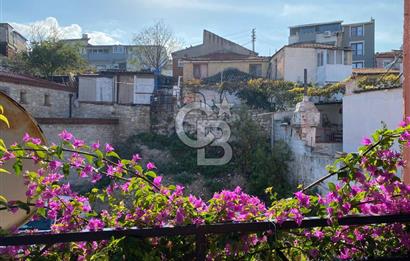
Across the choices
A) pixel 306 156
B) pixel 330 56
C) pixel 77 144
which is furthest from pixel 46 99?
pixel 77 144

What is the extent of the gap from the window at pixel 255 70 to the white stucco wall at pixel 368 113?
15392 mm

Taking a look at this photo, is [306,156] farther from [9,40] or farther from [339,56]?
[9,40]

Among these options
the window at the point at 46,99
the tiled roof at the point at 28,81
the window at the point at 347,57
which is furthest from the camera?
the window at the point at 347,57

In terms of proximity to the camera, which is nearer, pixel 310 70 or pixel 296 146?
pixel 296 146

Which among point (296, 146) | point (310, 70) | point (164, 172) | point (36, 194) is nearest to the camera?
point (36, 194)

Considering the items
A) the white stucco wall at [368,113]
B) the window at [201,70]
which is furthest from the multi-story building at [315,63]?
the white stucco wall at [368,113]

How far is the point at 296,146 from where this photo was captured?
12539 millimetres

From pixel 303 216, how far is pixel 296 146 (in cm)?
1101

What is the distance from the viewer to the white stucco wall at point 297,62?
25109 mm

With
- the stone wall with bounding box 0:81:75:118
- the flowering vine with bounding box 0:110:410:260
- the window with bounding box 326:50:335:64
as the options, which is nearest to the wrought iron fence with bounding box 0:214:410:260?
the flowering vine with bounding box 0:110:410:260

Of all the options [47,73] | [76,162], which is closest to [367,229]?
[76,162]

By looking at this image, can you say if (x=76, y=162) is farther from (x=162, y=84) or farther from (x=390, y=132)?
(x=162, y=84)

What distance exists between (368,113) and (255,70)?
17137 millimetres

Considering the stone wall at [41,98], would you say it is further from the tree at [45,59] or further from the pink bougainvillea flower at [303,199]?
the pink bougainvillea flower at [303,199]
